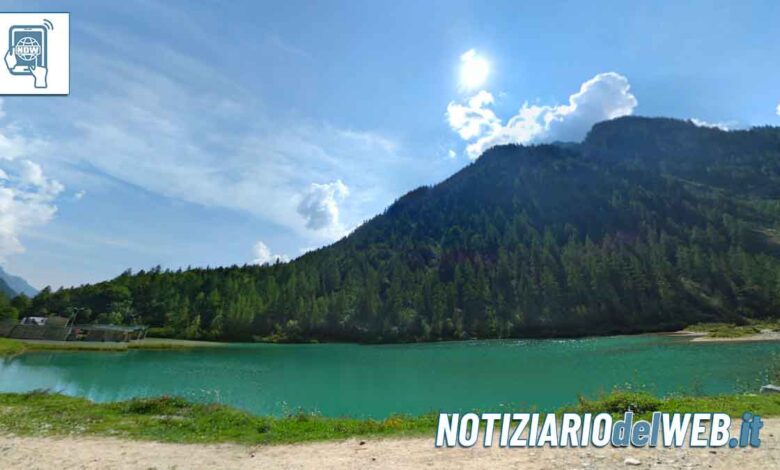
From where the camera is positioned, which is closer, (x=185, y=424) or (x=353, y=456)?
(x=353, y=456)

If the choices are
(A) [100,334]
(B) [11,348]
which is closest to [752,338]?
(A) [100,334]

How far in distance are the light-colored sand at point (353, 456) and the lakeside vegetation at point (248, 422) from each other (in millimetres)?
1304

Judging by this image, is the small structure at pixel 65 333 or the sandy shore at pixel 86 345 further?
the small structure at pixel 65 333

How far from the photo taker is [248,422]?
1978cm

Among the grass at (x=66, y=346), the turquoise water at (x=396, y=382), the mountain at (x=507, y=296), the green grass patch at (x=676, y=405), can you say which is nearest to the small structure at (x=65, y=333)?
Answer: the grass at (x=66, y=346)

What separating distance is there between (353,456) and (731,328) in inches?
5441

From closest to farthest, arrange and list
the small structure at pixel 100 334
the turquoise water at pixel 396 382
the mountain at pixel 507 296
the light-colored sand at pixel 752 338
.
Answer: the turquoise water at pixel 396 382 → the light-colored sand at pixel 752 338 → the small structure at pixel 100 334 → the mountain at pixel 507 296

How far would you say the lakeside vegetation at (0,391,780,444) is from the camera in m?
Answer: 16.9

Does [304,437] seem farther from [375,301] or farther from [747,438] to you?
[375,301]

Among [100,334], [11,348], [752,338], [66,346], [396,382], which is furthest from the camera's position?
[100,334]

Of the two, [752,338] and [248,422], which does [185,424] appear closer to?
[248,422]

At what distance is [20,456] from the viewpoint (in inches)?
572

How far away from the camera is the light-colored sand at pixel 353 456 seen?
10.9 metres

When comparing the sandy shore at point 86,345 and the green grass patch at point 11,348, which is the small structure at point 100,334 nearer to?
the sandy shore at point 86,345
